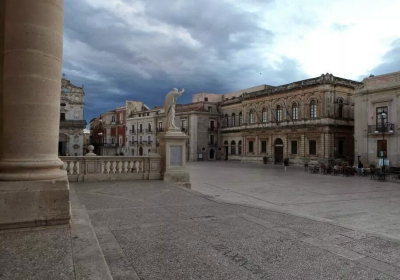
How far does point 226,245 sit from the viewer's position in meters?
3.99

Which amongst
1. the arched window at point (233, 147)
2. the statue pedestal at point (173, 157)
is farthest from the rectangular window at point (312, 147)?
the statue pedestal at point (173, 157)

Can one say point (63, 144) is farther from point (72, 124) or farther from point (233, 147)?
point (233, 147)

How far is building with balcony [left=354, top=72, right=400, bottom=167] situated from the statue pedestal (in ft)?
66.2

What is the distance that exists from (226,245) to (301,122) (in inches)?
1385

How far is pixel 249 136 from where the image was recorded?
44250 mm

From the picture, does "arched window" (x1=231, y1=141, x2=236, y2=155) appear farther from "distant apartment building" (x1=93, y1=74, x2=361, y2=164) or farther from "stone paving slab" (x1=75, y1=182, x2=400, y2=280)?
"stone paving slab" (x1=75, y1=182, x2=400, y2=280)

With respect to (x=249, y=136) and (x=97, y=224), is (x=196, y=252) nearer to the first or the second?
(x=97, y=224)

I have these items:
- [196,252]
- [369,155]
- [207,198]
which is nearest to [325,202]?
[207,198]

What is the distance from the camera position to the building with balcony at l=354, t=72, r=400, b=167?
83.2 ft

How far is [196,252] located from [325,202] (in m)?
8.45

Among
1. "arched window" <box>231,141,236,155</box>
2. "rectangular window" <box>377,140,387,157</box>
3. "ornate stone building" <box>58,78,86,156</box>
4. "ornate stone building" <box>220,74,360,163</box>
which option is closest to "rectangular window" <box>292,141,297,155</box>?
"ornate stone building" <box>220,74,360,163</box>

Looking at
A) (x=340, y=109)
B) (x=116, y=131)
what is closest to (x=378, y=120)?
(x=340, y=109)

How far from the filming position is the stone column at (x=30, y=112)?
13.3ft

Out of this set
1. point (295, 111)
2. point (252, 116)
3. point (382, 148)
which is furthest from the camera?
point (252, 116)
